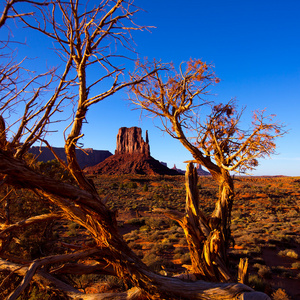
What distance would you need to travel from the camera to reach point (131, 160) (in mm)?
100875

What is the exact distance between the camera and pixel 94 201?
268cm

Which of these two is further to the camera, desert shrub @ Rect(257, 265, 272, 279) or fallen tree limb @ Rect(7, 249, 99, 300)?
desert shrub @ Rect(257, 265, 272, 279)

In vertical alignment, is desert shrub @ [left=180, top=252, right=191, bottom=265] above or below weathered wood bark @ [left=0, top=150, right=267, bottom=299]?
below

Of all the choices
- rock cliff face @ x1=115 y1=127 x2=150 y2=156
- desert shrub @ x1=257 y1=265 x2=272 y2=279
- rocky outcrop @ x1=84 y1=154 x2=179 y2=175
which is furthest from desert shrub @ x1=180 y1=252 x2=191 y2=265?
rock cliff face @ x1=115 y1=127 x2=150 y2=156

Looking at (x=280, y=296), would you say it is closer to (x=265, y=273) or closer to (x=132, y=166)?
(x=265, y=273)

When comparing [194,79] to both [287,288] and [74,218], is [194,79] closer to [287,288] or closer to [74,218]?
[74,218]

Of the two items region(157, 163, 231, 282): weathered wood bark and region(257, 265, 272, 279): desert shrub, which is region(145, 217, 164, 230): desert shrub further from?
region(157, 163, 231, 282): weathered wood bark

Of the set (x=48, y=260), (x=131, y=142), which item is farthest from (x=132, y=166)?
(x=48, y=260)

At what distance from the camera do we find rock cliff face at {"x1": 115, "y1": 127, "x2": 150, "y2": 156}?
367 ft

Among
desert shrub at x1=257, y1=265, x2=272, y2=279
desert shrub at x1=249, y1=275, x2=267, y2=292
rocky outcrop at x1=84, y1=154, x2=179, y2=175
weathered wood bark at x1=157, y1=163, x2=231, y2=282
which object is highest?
rocky outcrop at x1=84, y1=154, x2=179, y2=175

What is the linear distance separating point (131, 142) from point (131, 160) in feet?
63.0

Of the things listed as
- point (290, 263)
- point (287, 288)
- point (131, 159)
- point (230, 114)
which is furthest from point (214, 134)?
point (131, 159)

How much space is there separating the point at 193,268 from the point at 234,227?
12.5 m

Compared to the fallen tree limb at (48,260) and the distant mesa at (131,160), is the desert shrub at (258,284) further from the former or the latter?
the distant mesa at (131,160)
